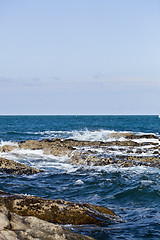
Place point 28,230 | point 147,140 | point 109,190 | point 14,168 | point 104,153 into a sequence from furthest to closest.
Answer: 1. point 147,140
2. point 104,153
3. point 14,168
4. point 109,190
5. point 28,230

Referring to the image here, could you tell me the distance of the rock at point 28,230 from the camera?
4.84m

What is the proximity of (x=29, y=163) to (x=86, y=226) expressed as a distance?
13169mm

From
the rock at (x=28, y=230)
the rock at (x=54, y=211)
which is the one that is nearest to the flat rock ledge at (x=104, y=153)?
the rock at (x=54, y=211)

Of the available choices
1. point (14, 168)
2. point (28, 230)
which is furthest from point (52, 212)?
point (14, 168)

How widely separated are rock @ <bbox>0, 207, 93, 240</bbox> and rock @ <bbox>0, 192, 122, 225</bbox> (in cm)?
159

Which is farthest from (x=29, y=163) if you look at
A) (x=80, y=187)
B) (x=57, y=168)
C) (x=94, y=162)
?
(x=80, y=187)

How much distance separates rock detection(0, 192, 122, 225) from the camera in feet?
24.0

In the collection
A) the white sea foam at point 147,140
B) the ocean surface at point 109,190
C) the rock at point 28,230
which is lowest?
the ocean surface at point 109,190

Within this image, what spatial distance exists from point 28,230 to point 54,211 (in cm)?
235

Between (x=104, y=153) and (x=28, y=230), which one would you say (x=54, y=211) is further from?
(x=104, y=153)

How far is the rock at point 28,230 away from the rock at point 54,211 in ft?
5.22

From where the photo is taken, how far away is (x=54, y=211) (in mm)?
7465

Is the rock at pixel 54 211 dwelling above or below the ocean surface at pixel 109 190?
above

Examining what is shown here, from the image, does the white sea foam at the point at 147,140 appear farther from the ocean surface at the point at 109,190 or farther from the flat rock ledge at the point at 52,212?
the flat rock ledge at the point at 52,212
